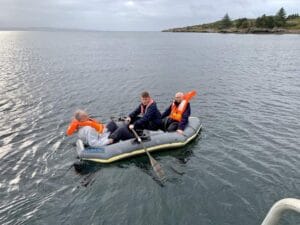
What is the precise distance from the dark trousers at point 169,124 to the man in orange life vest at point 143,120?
0.91 feet

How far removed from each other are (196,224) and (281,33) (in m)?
130

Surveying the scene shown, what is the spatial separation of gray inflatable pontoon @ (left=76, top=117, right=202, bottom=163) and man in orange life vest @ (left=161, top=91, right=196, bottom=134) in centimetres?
41

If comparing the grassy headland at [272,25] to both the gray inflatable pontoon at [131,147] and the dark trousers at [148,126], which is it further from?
the gray inflatable pontoon at [131,147]

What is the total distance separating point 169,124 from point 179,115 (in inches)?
28.0

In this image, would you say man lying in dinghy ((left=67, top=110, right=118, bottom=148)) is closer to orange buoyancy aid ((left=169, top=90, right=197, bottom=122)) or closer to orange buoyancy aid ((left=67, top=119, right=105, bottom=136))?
orange buoyancy aid ((left=67, top=119, right=105, bottom=136))

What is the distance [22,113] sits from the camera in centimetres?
1894

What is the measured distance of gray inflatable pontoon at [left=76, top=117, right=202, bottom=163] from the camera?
1232 cm

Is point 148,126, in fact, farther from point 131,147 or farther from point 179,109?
point 131,147

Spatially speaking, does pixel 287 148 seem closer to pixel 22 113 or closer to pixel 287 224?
pixel 287 224

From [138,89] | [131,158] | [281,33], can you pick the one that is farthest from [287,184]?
[281,33]

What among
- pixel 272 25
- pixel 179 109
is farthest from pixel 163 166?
pixel 272 25

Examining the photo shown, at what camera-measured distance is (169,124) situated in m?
14.7

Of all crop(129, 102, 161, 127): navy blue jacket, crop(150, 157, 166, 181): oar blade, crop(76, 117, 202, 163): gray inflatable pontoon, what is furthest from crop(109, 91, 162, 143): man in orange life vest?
crop(150, 157, 166, 181): oar blade

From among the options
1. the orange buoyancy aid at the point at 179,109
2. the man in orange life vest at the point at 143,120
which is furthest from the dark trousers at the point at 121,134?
the orange buoyancy aid at the point at 179,109
